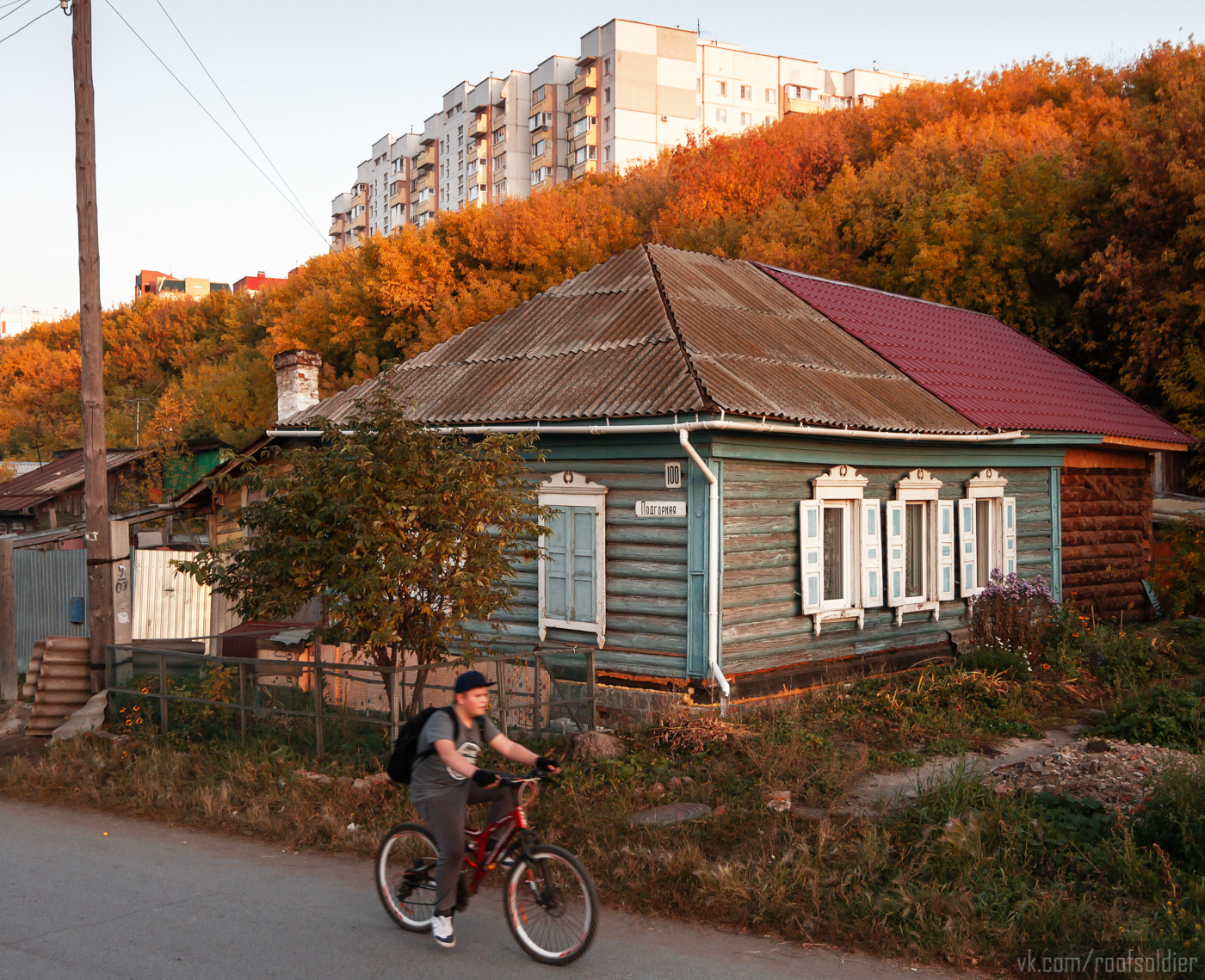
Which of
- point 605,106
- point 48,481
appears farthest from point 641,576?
point 605,106

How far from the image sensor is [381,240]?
111 feet

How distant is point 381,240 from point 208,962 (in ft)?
102

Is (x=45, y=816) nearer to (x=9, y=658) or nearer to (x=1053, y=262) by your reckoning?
(x=9, y=658)

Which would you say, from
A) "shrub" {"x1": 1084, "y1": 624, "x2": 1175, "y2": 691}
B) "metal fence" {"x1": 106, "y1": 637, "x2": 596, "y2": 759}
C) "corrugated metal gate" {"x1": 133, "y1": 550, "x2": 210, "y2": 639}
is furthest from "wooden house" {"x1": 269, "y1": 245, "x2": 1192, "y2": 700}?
"corrugated metal gate" {"x1": 133, "y1": 550, "x2": 210, "y2": 639}

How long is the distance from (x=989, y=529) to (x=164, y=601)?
505 inches

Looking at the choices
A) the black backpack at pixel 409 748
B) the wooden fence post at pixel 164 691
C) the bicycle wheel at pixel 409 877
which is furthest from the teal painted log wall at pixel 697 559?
the black backpack at pixel 409 748

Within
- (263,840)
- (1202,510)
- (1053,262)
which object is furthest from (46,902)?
(1053,262)

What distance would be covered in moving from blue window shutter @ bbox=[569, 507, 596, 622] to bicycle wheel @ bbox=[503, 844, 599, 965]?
6399mm

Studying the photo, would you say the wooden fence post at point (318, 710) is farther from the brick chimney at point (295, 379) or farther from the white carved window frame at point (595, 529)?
the brick chimney at point (295, 379)

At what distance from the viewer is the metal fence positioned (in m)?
9.27

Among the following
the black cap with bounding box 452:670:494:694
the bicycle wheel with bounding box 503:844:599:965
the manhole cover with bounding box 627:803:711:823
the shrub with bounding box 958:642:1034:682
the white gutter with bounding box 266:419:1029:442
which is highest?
the white gutter with bounding box 266:419:1029:442

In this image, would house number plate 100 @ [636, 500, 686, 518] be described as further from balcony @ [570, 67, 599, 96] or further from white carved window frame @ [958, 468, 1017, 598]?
balcony @ [570, 67, 599, 96]

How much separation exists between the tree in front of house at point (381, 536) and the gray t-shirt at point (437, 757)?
10.3ft

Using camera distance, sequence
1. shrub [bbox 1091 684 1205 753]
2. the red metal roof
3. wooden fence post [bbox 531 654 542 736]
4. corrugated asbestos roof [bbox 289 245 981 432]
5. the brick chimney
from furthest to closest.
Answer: the brick chimney → the red metal roof → corrugated asbestos roof [bbox 289 245 981 432] → wooden fence post [bbox 531 654 542 736] → shrub [bbox 1091 684 1205 753]
